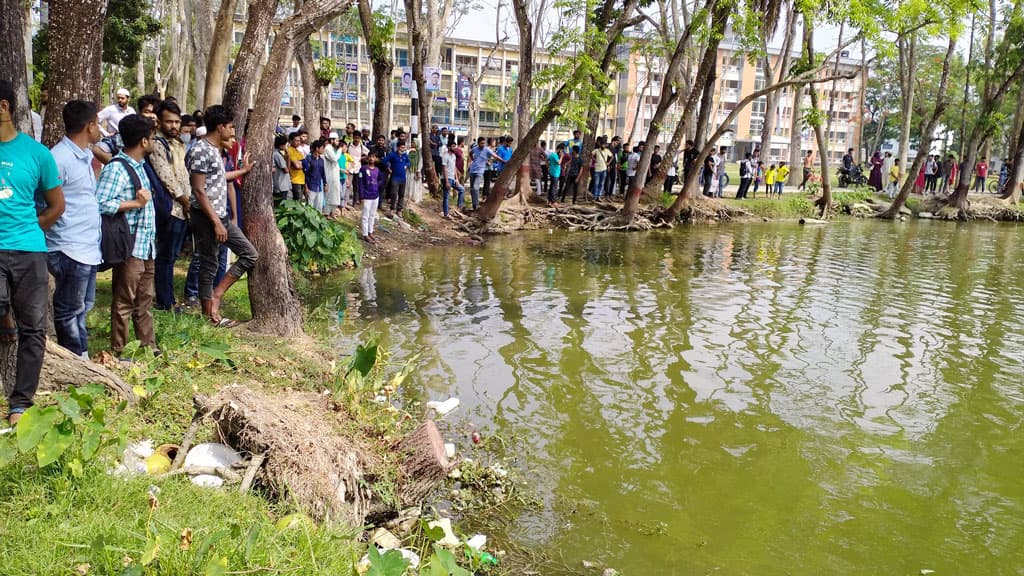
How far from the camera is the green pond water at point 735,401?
4.83 metres

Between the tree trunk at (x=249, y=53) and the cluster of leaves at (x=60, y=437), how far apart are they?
14.1 feet

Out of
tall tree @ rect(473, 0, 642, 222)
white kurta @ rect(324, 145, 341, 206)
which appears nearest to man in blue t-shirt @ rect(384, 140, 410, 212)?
white kurta @ rect(324, 145, 341, 206)

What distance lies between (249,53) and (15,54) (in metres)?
2.17

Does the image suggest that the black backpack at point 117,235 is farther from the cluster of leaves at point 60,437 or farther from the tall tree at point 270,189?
the cluster of leaves at point 60,437

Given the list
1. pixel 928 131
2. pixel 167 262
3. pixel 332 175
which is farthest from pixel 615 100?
pixel 167 262

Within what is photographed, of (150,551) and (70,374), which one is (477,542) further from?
(70,374)

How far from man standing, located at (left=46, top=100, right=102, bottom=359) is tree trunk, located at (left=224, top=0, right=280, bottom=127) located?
256 cm

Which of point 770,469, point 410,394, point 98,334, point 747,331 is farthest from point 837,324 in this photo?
point 98,334

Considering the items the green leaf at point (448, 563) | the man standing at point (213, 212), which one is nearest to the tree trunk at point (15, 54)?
the man standing at point (213, 212)

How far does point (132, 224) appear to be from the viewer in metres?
5.63

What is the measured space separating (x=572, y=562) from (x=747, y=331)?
18.8 feet

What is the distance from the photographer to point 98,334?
651 centimetres

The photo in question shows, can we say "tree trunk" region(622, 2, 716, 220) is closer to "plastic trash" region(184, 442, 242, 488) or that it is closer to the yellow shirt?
the yellow shirt

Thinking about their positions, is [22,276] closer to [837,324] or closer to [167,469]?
[167,469]
